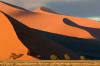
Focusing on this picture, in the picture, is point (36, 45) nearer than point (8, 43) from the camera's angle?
No

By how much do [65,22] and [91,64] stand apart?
2865 inches

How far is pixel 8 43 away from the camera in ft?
167

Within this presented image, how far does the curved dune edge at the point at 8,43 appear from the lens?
159ft

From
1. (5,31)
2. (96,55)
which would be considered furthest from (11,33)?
(96,55)

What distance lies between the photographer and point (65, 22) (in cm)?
10512

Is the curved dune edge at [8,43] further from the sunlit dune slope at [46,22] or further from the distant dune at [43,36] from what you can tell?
the sunlit dune slope at [46,22]

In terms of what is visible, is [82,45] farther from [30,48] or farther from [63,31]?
[30,48]

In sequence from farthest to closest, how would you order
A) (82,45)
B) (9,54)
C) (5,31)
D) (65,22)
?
(65,22) → (82,45) → (5,31) → (9,54)

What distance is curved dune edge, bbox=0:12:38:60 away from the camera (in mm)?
48550

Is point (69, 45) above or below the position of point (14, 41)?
Result: below

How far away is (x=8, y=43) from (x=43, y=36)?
15.7m

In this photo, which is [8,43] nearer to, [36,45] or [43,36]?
[36,45]

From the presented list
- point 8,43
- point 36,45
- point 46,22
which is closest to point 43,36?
point 36,45

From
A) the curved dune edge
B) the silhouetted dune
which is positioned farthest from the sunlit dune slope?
the curved dune edge
